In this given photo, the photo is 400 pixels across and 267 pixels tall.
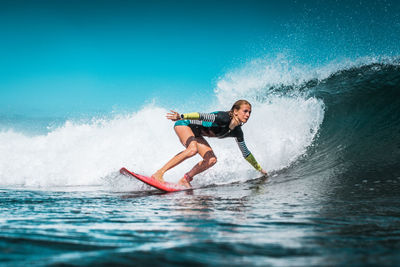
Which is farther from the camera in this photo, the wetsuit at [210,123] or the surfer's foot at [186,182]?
the surfer's foot at [186,182]

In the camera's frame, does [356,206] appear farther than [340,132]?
No

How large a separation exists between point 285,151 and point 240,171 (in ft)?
4.58

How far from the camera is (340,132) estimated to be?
26.3 ft

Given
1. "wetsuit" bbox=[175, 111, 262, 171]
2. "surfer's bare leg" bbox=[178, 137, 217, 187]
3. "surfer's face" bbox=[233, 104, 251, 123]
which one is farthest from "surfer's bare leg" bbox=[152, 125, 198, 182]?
"surfer's face" bbox=[233, 104, 251, 123]

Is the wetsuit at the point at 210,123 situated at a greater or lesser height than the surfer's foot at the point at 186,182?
greater

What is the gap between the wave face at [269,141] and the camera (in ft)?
21.9

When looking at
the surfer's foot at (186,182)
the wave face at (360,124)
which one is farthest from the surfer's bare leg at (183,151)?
the wave face at (360,124)

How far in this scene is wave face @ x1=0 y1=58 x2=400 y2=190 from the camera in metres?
6.68

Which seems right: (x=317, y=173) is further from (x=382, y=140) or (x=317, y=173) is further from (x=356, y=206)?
(x=356, y=206)

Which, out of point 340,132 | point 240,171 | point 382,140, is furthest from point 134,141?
point 382,140

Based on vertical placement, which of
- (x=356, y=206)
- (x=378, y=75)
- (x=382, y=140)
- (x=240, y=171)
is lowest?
(x=356, y=206)

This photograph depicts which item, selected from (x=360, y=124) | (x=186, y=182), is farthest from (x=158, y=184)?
(x=360, y=124)

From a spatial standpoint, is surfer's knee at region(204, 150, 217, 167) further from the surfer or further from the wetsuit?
the wetsuit

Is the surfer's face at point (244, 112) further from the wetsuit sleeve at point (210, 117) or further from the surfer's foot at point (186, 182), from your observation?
the surfer's foot at point (186, 182)
